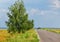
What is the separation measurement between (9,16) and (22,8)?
9.73ft

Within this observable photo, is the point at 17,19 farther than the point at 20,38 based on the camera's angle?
Yes

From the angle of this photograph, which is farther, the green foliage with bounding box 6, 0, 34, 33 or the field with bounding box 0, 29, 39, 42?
the green foliage with bounding box 6, 0, 34, 33

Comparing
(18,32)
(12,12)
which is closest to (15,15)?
(12,12)

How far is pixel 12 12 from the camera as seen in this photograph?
142 ft

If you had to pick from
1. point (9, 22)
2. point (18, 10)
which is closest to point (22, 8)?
point (18, 10)

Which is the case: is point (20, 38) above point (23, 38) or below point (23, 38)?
above

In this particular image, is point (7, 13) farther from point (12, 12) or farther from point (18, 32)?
point (18, 32)

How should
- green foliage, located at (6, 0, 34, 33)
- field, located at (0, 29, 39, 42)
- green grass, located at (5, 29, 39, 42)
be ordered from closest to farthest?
green grass, located at (5, 29, 39, 42)
field, located at (0, 29, 39, 42)
green foliage, located at (6, 0, 34, 33)

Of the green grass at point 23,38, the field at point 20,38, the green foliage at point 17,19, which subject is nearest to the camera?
the green grass at point 23,38

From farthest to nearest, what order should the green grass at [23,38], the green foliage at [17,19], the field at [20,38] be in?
the green foliage at [17,19], the field at [20,38], the green grass at [23,38]

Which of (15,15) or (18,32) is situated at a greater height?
(15,15)

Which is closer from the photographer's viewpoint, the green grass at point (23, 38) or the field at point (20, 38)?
the green grass at point (23, 38)

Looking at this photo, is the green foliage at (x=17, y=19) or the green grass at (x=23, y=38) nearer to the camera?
the green grass at (x=23, y=38)

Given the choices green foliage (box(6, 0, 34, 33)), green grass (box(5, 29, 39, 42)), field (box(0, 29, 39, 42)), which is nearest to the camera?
green grass (box(5, 29, 39, 42))
